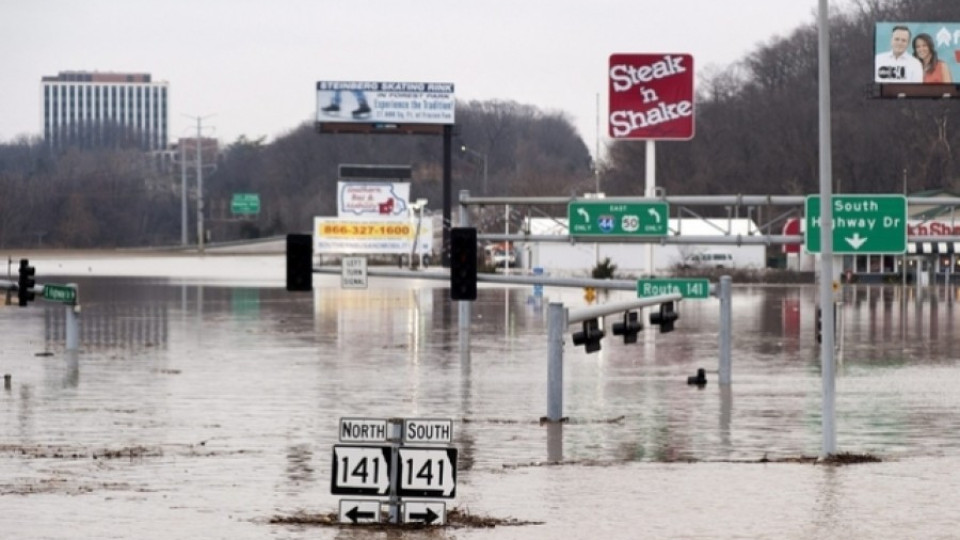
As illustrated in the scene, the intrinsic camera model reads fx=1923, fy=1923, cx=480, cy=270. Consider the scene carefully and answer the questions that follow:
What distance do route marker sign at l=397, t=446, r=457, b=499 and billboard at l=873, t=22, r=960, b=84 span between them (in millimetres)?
80697

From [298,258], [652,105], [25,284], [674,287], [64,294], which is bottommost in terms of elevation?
[64,294]

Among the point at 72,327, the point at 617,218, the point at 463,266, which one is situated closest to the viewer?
the point at 463,266

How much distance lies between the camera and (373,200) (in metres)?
111

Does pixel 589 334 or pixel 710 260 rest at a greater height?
pixel 710 260

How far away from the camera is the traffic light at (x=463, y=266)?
1335 inches

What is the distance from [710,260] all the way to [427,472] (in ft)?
313

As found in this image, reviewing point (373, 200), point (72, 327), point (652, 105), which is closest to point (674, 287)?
point (72, 327)

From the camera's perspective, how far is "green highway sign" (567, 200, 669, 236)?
48656mm

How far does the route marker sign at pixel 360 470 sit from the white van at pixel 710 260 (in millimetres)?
91971

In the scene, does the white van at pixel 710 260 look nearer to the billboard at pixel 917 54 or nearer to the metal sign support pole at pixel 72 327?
the billboard at pixel 917 54

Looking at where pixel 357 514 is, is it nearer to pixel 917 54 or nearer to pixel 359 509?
pixel 359 509

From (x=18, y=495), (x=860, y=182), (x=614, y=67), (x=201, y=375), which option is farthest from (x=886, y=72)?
(x=18, y=495)

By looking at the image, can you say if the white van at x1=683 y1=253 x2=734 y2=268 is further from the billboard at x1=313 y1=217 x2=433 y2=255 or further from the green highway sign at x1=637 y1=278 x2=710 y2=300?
the green highway sign at x1=637 y1=278 x2=710 y2=300

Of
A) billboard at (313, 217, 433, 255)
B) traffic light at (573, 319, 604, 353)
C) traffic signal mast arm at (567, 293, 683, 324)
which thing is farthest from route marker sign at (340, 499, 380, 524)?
billboard at (313, 217, 433, 255)
